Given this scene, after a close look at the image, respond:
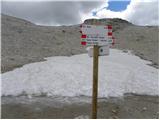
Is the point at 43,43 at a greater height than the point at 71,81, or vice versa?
the point at 43,43

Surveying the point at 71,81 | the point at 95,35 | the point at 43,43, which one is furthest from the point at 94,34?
the point at 43,43

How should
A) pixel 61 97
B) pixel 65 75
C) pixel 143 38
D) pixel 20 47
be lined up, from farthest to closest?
pixel 143 38, pixel 20 47, pixel 65 75, pixel 61 97

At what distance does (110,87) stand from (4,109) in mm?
5509

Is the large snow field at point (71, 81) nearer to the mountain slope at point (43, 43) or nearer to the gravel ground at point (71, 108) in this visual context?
the gravel ground at point (71, 108)

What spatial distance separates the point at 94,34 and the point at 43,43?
24.6m

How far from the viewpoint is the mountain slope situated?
2469cm

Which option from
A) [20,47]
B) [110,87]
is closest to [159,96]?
[110,87]

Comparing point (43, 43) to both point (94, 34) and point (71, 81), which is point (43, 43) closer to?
point (71, 81)

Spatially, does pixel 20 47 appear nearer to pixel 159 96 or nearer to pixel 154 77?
pixel 154 77

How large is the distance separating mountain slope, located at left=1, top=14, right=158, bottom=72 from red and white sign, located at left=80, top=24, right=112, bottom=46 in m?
9.55

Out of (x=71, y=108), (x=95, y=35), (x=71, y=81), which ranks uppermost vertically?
(x=95, y=35)

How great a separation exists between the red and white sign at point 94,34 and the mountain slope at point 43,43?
9.55m

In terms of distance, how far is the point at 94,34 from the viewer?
396 inches

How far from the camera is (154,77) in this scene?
764 inches
